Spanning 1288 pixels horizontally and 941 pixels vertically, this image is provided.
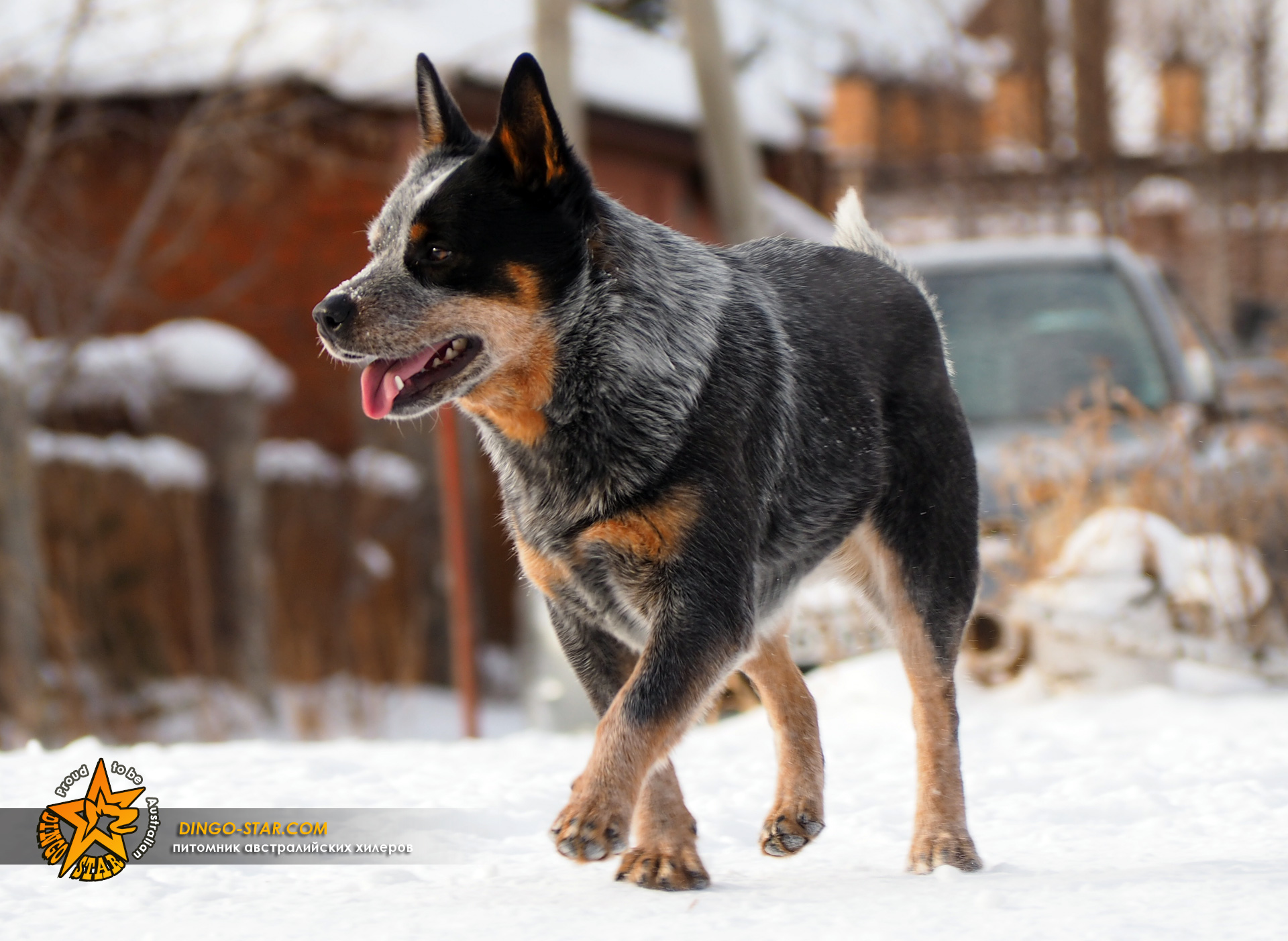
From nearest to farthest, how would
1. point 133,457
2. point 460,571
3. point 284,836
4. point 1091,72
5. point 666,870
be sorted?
point 666,870
point 284,836
point 460,571
point 133,457
point 1091,72

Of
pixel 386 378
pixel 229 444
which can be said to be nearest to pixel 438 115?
pixel 386 378

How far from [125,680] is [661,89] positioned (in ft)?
22.8

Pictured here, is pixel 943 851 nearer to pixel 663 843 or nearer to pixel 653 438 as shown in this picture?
pixel 663 843

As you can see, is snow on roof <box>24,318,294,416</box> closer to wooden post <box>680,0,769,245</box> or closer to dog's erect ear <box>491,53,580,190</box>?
wooden post <box>680,0,769,245</box>

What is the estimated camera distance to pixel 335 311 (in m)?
2.60

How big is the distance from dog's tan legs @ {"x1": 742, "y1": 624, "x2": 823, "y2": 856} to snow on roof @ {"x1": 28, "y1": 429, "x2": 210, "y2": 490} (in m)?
5.92

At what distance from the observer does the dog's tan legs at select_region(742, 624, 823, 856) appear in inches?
119

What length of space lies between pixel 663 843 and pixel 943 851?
2.02 ft

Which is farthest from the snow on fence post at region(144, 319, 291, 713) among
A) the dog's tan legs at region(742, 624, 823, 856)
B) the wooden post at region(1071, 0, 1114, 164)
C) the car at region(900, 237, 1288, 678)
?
the wooden post at region(1071, 0, 1114, 164)

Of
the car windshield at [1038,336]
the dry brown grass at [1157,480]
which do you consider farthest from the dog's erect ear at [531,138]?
the car windshield at [1038,336]

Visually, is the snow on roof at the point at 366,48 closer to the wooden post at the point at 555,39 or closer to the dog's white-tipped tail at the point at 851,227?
the wooden post at the point at 555,39

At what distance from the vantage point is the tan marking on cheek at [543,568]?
108 inches

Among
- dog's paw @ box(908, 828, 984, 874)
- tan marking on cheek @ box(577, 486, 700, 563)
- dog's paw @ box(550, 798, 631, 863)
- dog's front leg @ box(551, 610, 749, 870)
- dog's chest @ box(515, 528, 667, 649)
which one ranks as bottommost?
dog's paw @ box(908, 828, 984, 874)

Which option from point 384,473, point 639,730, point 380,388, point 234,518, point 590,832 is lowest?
point 384,473
